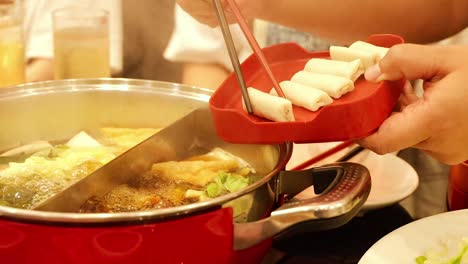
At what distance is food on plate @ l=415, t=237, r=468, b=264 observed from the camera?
1.05 m

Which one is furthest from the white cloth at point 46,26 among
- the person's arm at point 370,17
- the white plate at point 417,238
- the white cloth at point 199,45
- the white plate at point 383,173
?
the white plate at point 417,238

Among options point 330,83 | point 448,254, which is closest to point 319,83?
point 330,83

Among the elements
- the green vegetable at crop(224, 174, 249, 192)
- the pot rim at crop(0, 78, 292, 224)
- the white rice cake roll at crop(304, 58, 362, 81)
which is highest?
the white rice cake roll at crop(304, 58, 362, 81)

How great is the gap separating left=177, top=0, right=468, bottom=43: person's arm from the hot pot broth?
0.69 metres

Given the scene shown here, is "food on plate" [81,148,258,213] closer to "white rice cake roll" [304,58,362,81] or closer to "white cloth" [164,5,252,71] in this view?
"white rice cake roll" [304,58,362,81]

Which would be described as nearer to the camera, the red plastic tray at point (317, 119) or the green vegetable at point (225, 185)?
the red plastic tray at point (317, 119)

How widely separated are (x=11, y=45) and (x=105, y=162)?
0.69 metres

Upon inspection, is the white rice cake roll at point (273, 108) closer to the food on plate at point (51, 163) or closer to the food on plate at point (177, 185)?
the food on plate at point (177, 185)

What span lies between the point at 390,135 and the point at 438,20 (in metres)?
1.08

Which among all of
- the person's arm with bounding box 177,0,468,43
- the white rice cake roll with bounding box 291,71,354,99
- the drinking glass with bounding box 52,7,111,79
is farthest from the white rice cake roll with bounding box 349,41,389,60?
the drinking glass with bounding box 52,7,111,79

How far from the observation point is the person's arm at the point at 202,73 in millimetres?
2586

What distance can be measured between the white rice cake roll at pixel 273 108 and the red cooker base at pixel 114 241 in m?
0.18

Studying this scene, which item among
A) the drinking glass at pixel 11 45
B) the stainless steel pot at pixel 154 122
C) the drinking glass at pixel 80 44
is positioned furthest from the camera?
the drinking glass at pixel 80 44

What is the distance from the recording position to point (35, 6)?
97.8 inches
